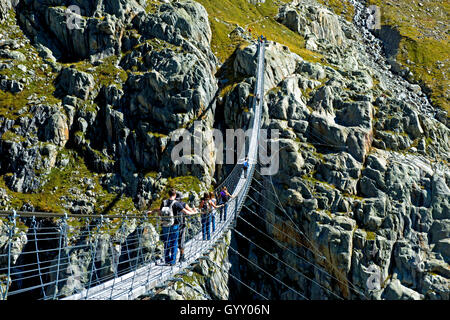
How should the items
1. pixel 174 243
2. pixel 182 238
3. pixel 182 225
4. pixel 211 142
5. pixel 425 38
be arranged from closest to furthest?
pixel 182 225 → pixel 174 243 → pixel 182 238 → pixel 211 142 → pixel 425 38

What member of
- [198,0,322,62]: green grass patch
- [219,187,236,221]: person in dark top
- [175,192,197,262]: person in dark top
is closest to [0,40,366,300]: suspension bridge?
[219,187,236,221]: person in dark top

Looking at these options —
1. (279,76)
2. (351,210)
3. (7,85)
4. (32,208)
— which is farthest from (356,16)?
(32,208)

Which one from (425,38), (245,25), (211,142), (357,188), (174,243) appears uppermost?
(425,38)

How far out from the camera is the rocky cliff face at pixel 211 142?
3450 cm

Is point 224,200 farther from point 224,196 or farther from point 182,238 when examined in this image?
point 182,238

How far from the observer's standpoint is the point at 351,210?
36.1 m

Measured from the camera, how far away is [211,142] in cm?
4297

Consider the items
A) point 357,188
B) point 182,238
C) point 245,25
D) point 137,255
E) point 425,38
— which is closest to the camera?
point 137,255

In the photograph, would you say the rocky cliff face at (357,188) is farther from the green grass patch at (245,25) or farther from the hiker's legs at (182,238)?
the hiker's legs at (182,238)

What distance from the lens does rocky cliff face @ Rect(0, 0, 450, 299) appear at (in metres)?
34.5

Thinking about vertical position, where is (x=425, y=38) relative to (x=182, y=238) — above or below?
above

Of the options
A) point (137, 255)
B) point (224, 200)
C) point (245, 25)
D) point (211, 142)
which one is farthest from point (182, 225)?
point (245, 25)

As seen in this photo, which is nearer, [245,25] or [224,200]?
[224,200]

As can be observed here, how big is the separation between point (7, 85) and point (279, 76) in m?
30.6
